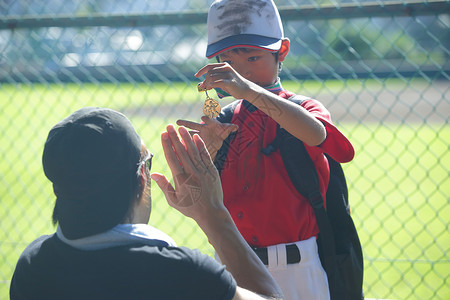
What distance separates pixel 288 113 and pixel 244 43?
0.35m

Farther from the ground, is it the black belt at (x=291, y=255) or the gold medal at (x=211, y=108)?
the gold medal at (x=211, y=108)

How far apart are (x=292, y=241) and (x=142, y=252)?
74cm

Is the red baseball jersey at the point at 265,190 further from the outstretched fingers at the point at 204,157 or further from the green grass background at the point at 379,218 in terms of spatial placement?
the green grass background at the point at 379,218

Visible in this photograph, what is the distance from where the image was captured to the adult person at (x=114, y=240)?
117 cm

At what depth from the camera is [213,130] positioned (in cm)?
Answer: 170

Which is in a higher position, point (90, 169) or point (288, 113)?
point (288, 113)

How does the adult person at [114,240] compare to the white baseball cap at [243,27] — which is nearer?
the adult person at [114,240]

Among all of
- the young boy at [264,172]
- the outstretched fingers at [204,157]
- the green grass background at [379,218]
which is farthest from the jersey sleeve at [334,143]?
the green grass background at [379,218]

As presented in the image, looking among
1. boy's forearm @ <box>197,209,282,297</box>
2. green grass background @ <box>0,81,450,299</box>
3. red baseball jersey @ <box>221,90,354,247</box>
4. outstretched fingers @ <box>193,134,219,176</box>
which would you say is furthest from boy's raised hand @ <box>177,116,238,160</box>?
green grass background @ <box>0,81,450,299</box>

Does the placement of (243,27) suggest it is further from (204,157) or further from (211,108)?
(204,157)

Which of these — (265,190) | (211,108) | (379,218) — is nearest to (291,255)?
(265,190)

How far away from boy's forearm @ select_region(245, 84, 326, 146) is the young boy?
12 centimetres

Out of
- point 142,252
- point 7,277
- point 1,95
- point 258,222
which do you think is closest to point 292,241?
point 258,222

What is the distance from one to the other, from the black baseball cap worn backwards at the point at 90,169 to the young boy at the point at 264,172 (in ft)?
1.67
